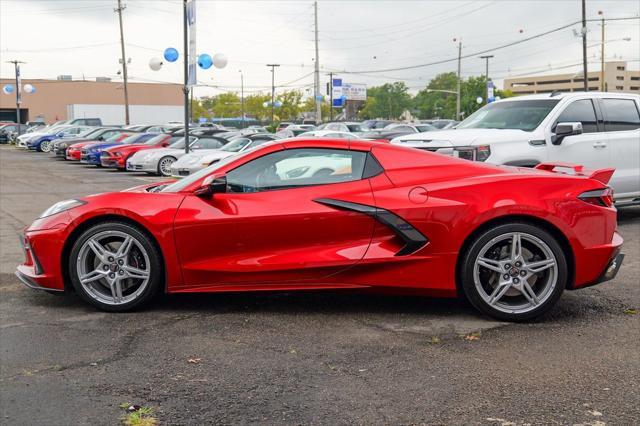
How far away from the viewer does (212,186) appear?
5234mm

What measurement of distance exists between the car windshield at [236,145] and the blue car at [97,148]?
785 centimetres

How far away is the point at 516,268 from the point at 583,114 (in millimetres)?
5434

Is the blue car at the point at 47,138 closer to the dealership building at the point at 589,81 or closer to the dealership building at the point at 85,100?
the dealership building at the point at 85,100

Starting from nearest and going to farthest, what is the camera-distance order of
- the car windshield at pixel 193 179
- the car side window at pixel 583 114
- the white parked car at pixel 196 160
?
the car windshield at pixel 193 179, the car side window at pixel 583 114, the white parked car at pixel 196 160

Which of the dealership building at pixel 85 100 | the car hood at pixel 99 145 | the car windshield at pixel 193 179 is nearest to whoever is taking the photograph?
the car windshield at pixel 193 179

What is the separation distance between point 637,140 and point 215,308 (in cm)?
704

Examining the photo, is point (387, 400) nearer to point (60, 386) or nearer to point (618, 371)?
point (618, 371)

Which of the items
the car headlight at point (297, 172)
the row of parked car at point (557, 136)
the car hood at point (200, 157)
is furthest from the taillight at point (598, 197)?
the car hood at point (200, 157)

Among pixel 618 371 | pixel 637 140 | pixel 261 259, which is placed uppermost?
pixel 637 140

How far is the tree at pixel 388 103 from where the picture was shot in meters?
154

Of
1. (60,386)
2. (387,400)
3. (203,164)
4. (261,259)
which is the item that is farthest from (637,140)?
(203,164)

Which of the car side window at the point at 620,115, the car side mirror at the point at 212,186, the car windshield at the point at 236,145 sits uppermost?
the car side window at the point at 620,115

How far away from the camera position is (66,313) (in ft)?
17.7

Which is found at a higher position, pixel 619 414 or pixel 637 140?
pixel 637 140
